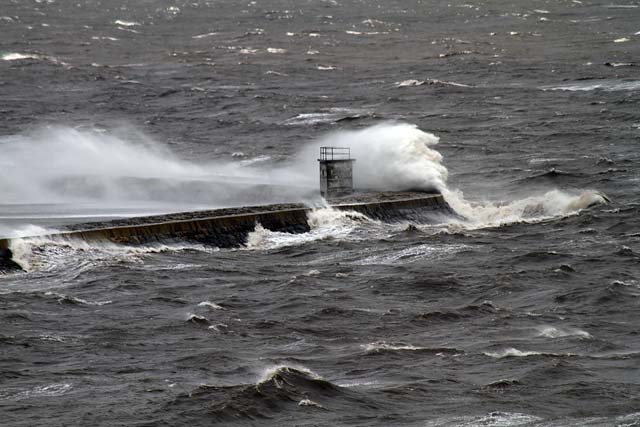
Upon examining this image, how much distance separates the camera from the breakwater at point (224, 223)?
1282 inches

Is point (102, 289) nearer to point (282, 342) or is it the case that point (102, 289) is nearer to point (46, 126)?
point (282, 342)

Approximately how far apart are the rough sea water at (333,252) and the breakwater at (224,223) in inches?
18.1

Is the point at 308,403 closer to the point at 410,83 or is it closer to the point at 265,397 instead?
the point at 265,397

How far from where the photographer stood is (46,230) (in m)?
32.7

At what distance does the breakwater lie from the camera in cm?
3256

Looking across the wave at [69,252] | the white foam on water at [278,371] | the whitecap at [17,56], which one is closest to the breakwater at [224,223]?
the wave at [69,252]

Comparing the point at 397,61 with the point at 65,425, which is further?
the point at 397,61

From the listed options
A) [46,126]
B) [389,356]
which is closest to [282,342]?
[389,356]

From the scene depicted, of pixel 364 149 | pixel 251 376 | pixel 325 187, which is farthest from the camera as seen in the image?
pixel 364 149

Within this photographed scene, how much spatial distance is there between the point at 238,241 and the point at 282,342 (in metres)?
11.3

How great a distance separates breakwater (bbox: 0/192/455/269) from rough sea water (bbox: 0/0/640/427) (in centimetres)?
46

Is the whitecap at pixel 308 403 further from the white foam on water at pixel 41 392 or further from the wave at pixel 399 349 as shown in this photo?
the white foam on water at pixel 41 392

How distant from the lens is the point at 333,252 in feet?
111

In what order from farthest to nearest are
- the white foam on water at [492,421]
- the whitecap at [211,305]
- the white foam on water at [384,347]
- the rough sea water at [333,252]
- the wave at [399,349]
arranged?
the whitecap at [211,305] → the white foam on water at [384,347] → the wave at [399,349] → the rough sea water at [333,252] → the white foam on water at [492,421]
